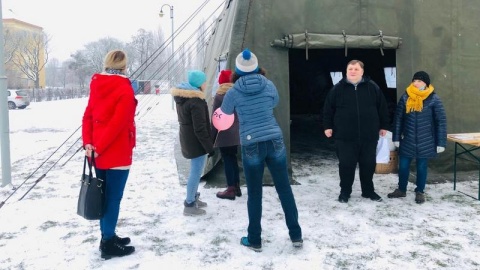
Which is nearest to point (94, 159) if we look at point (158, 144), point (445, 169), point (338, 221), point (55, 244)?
point (55, 244)

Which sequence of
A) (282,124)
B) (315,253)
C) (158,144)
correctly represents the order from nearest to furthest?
(315,253), (282,124), (158,144)

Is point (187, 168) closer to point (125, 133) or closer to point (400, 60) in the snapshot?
point (125, 133)

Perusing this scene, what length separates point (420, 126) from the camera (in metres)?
4.84

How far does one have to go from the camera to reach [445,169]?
239 inches

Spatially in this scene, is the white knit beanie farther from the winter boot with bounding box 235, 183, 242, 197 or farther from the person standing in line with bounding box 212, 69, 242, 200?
the winter boot with bounding box 235, 183, 242, 197

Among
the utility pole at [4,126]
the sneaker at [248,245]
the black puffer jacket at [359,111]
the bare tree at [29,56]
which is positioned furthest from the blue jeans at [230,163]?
the bare tree at [29,56]

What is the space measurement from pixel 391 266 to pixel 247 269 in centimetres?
120

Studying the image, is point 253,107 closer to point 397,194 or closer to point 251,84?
point 251,84

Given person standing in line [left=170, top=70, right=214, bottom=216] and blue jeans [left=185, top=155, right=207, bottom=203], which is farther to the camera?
blue jeans [left=185, top=155, right=207, bottom=203]

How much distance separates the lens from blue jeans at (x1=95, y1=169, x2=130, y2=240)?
3.40 metres

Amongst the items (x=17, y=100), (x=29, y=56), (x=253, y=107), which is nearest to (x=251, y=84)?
(x=253, y=107)

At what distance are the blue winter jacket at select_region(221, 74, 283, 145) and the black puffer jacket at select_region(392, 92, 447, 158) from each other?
7.46 feet

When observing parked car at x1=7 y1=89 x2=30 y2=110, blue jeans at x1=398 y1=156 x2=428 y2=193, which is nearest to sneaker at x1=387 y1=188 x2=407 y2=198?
blue jeans at x1=398 y1=156 x2=428 y2=193

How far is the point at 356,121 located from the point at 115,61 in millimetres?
2892
